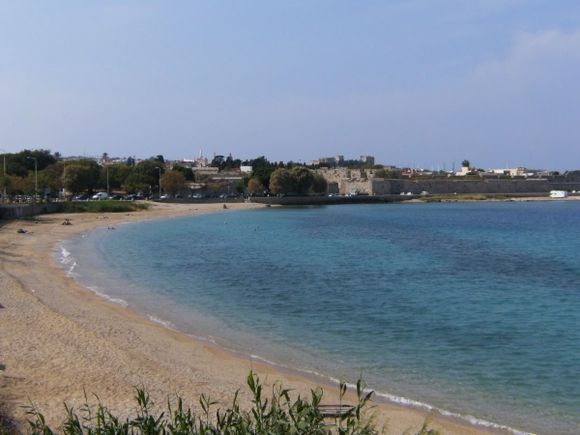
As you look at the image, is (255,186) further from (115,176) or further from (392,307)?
(392,307)

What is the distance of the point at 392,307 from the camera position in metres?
19.7

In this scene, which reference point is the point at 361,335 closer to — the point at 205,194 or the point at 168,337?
the point at 168,337

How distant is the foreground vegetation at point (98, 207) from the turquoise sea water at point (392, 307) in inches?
1031

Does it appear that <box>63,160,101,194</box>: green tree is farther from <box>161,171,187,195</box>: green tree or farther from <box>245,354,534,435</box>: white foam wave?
<box>245,354,534,435</box>: white foam wave

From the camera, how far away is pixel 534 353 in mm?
14297

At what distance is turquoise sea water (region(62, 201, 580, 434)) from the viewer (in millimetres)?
11984

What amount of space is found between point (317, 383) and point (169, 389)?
250 centimetres

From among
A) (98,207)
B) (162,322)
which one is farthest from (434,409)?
(98,207)

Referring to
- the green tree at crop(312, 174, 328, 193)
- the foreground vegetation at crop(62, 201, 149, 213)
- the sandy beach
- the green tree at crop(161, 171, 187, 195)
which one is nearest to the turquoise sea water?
the sandy beach

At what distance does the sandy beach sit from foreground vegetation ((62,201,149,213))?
4824 centimetres

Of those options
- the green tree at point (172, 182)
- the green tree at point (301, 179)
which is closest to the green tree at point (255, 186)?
the green tree at point (301, 179)

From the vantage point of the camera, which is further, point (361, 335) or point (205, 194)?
point (205, 194)

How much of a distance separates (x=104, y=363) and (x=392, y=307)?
9.39 metres

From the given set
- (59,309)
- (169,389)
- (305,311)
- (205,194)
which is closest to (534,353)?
(305,311)
